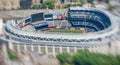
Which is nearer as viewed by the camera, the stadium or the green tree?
the green tree

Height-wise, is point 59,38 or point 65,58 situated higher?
point 59,38

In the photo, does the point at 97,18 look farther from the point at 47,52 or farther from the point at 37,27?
the point at 47,52

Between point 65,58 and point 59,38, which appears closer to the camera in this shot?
point 65,58

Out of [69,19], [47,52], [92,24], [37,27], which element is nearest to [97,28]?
[92,24]

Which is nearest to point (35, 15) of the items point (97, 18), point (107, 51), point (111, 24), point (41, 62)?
point (97, 18)

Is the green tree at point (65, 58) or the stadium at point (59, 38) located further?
the stadium at point (59, 38)

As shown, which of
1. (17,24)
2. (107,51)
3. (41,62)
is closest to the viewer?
(41,62)

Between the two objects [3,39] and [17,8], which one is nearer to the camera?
[3,39]

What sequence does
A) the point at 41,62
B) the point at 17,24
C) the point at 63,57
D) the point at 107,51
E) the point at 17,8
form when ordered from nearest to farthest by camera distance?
the point at 41,62, the point at 63,57, the point at 107,51, the point at 17,24, the point at 17,8

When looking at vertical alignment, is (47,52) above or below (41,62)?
below
